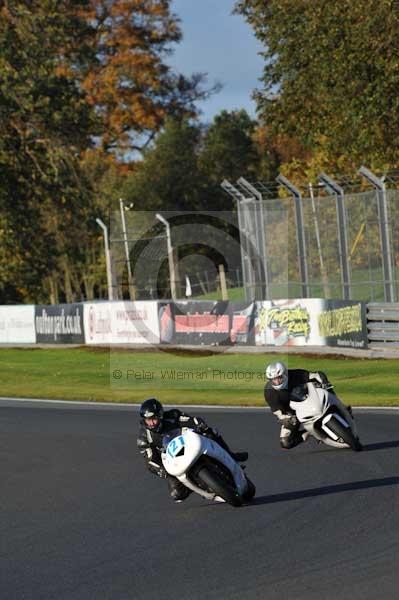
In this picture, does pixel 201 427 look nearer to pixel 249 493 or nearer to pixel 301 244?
pixel 249 493

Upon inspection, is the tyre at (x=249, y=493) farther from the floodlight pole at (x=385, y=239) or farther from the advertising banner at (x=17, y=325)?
the advertising banner at (x=17, y=325)

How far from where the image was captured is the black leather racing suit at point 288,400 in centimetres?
1349

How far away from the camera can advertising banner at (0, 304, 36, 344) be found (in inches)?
1500

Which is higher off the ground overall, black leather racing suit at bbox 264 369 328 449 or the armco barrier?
the armco barrier

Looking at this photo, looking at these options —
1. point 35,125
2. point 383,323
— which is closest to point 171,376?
point 383,323

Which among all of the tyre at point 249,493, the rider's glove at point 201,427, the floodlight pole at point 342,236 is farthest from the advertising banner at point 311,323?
the rider's glove at point 201,427

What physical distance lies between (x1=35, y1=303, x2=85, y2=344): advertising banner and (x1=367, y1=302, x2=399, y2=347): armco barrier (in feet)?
37.5

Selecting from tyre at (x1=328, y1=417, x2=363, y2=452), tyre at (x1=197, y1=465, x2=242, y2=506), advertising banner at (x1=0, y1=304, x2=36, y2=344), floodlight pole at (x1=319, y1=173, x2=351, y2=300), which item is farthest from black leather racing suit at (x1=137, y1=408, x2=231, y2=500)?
advertising banner at (x1=0, y1=304, x2=36, y2=344)

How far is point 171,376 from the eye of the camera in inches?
1110

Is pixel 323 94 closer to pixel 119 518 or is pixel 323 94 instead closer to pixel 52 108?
pixel 52 108

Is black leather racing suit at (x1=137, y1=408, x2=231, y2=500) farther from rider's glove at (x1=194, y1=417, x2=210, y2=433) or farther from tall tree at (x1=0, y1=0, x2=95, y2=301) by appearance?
tall tree at (x1=0, y1=0, x2=95, y2=301)

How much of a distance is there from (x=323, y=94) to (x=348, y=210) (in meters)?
8.63

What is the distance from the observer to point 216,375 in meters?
27.0

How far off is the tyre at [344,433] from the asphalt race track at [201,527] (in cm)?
15
